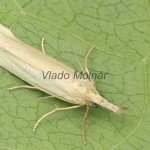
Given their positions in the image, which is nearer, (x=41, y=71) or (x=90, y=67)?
(x=41, y=71)

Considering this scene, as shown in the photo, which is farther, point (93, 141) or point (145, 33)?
point (145, 33)

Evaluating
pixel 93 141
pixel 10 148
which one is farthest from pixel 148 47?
Result: pixel 10 148

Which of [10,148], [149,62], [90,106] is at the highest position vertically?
[149,62]

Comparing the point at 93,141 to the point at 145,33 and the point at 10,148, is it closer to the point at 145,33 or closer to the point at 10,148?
the point at 10,148
